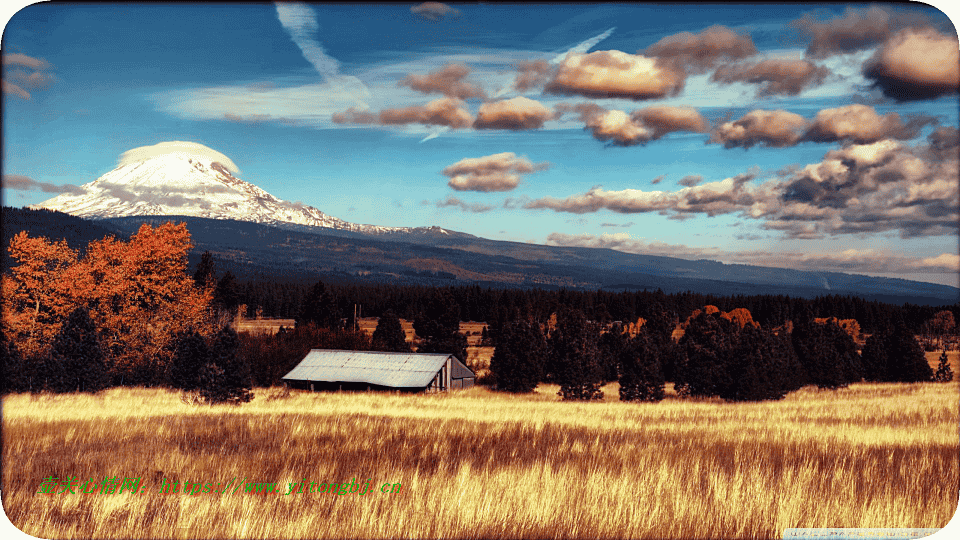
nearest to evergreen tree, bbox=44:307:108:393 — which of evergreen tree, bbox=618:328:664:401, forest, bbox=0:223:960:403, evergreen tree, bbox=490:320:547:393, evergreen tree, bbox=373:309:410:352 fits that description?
forest, bbox=0:223:960:403

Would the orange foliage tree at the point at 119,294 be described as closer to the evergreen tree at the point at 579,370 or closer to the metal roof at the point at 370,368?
the metal roof at the point at 370,368

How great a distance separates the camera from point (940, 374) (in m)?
63.0

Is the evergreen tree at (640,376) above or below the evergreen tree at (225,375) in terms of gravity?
below

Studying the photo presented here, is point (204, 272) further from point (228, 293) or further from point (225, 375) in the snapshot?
point (225, 375)

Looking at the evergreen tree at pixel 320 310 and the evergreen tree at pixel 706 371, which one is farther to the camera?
the evergreen tree at pixel 320 310

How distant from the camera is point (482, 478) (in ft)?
29.6

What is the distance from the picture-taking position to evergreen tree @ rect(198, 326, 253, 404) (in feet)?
94.3

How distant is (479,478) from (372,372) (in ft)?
167

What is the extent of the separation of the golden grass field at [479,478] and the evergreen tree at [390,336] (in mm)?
67561

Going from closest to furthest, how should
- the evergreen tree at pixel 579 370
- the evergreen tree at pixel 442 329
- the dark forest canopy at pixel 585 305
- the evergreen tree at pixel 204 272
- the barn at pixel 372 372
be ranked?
the evergreen tree at pixel 579 370 → the barn at pixel 372 372 → the evergreen tree at pixel 204 272 → the evergreen tree at pixel 442 329 → the dark forest canopy at pixel 585 305

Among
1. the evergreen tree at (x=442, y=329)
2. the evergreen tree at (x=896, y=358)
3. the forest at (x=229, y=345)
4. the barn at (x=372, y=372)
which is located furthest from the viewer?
the evergreen tree at (x=442, y=329)

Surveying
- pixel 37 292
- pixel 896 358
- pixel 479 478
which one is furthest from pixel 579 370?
pixel 479 478

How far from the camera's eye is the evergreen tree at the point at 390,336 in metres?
81.9

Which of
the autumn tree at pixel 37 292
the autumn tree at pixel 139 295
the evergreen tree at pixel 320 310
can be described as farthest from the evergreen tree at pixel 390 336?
the autumn tree at pixel 37 292
